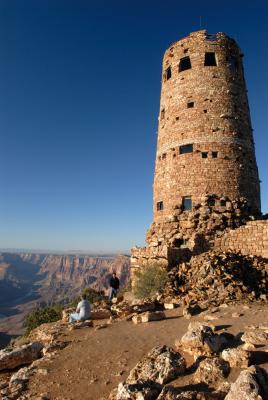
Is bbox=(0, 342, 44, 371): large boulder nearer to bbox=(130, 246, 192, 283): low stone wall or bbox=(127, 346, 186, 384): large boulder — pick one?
bbox=(127, 346, 186, 384): large boulder

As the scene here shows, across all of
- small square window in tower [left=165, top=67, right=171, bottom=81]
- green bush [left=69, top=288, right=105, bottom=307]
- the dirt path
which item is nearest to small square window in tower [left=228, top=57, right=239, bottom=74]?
small square window in tower [left=165, top=67, right=171, bottom=81]

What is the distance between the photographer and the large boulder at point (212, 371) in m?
6.25

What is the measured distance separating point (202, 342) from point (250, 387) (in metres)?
2.46

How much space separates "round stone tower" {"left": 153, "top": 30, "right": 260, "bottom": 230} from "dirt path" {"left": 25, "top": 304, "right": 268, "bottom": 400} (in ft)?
36.8

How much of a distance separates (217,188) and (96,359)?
16.4 metres

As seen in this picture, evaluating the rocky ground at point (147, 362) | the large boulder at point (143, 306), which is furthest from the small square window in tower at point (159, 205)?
the rocky ground at point (147, 362)

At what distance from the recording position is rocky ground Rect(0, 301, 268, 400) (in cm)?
579

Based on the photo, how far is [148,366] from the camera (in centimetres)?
672

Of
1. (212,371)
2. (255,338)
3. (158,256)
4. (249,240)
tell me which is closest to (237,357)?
(212,371)

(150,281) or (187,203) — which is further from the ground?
(187,203)

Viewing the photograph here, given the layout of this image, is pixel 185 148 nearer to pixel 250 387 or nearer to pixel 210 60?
pixel 210 60

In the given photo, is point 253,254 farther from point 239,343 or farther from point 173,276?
point 239,343

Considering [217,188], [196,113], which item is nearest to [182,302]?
[217,188]

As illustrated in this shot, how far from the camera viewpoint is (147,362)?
683cm
